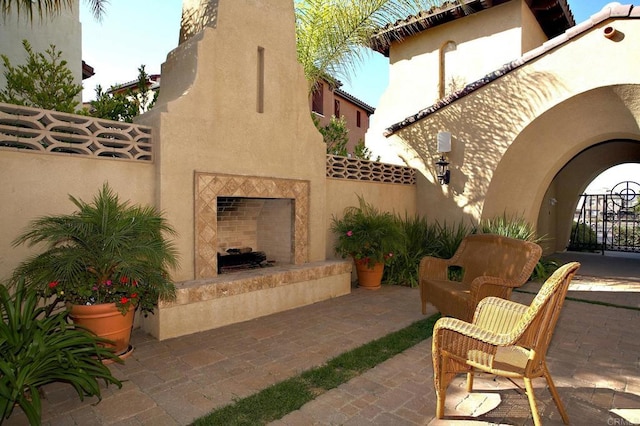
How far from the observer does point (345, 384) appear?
3793 millimetres

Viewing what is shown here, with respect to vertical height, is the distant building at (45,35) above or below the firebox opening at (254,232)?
above

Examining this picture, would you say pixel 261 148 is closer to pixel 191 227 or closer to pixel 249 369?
pixel 191 227

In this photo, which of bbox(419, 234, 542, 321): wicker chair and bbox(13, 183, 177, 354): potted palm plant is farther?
bbox(419, 234, 542, 321): wicker chair

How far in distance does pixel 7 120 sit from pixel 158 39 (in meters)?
4.97

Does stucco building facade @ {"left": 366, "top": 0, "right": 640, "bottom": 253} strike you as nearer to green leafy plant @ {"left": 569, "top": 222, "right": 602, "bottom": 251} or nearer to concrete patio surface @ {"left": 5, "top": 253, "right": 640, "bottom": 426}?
green leafy plant @ {"left": 569, "top": 222, "right": 602, "bottom": 251}

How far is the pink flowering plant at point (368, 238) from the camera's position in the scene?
299 inches

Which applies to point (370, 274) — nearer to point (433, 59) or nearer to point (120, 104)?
point (120, 104)

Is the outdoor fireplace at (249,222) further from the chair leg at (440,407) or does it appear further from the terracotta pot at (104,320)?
the chair leg at (440,407)

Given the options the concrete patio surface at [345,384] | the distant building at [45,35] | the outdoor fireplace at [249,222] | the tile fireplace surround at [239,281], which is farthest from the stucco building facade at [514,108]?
the distant building at [45,35]

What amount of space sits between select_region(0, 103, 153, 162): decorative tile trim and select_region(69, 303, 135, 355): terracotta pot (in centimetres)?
198

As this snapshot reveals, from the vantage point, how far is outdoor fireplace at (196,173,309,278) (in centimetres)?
577

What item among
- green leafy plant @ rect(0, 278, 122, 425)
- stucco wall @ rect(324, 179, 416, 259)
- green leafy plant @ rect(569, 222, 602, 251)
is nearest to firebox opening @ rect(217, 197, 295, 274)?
stucco wall @ rect(324, 179, 416, 259)

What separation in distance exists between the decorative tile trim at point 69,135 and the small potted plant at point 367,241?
407cm

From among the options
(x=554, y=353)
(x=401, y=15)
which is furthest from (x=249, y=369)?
(x=401, y=15)
